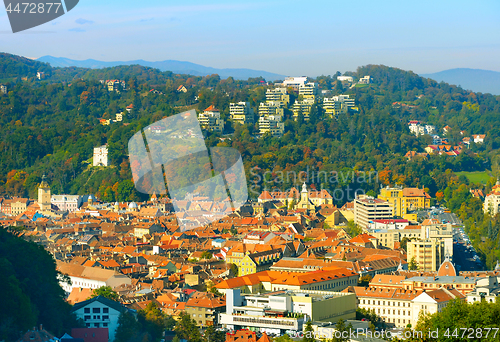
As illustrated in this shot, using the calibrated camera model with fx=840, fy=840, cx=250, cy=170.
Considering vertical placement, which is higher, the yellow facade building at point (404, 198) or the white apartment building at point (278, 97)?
the white apartment building at point (278, 97)

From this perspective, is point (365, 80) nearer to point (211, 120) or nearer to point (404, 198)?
point (211, 120)

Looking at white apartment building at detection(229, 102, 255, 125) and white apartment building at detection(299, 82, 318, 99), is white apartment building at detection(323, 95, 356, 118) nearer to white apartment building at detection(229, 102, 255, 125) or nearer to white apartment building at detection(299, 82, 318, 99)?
white apartment building at detection(299, 82, 318, 99)

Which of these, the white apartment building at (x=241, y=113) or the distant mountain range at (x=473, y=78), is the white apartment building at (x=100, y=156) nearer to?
the white apartment building at (x=241, y=113)

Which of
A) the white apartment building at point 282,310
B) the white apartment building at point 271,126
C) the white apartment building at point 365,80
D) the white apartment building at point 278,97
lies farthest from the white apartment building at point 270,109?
the white apartment building at point 282,310

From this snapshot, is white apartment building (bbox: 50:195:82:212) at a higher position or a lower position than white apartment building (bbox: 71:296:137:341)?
lower

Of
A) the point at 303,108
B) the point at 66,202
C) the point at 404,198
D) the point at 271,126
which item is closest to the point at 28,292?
the point at 404,198

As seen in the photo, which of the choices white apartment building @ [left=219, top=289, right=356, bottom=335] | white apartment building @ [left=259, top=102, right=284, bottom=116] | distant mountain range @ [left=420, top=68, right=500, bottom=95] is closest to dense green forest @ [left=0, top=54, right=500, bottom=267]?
white apartment building @ [left=259, top=102, right=284, bottom=116]
